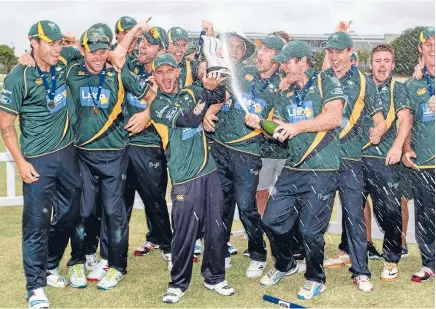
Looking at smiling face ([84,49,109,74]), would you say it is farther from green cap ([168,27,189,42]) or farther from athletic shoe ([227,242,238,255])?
athletic shoe ([227,242,238,255])

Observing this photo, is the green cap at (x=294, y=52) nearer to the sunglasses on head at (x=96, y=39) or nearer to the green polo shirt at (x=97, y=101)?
the green polo shirt at (x=97, y=101)

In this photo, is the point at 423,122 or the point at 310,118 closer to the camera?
the point at 310,118

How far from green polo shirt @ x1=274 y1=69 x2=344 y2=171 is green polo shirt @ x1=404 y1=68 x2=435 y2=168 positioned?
100 centimetres

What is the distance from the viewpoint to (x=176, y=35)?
747 centimetres

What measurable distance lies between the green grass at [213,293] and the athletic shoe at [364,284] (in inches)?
2.4

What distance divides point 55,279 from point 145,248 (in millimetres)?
1503

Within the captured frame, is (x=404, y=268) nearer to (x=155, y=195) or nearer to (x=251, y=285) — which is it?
(x=251, y=285)

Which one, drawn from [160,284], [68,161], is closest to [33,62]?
[68,161]

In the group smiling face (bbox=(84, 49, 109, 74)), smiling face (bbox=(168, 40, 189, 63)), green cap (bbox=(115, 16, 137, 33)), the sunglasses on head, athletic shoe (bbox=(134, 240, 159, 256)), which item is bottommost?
athletic shoe (bbox=(134, 240, 159, 256))

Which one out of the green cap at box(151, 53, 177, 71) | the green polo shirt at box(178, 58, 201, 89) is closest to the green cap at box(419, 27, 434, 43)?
the green polo shirt at box(178, 58, 201, 89)

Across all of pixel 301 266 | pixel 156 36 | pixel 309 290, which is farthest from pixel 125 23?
pixel 309 290

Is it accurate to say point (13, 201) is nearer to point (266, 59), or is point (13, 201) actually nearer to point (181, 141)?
point (181, 141)

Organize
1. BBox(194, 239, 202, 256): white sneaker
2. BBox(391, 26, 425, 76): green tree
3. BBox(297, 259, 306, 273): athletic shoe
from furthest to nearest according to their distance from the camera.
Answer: BBox(391, 26, 425, 76): green tree, BBox(194, 239, 202, 256): white sneaker, BBox(297, 259, 306, 273): athletic shoe

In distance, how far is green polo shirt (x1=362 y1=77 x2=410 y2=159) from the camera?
6949 mm
